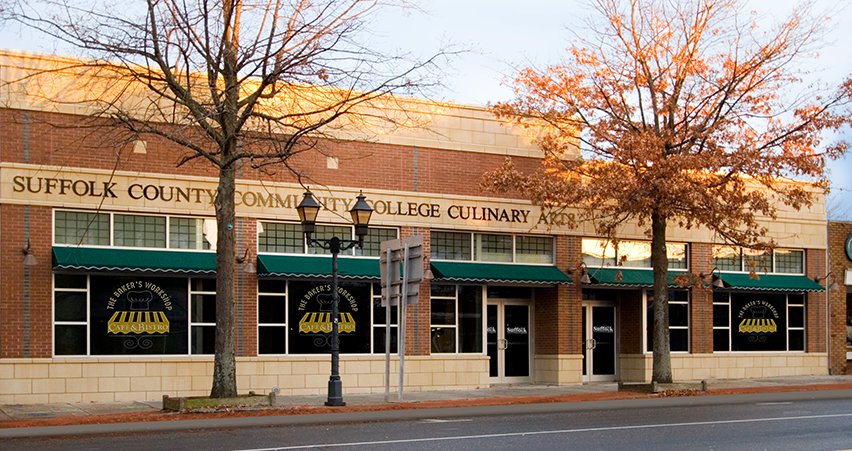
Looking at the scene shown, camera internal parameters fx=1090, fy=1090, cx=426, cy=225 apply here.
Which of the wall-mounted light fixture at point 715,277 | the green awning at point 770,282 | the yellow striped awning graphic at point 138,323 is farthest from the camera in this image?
the green awning at point 770,282

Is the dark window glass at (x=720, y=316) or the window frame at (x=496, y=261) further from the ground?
the window frame at (x=496, y=261)

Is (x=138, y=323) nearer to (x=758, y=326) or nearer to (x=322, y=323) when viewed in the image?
(x=322, y=323)

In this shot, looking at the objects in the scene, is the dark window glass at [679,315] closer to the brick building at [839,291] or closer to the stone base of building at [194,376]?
the brick building at [839,291]

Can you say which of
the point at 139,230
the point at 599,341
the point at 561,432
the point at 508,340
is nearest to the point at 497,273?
the point at 508,340

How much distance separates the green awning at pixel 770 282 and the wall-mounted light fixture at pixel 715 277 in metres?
0.23

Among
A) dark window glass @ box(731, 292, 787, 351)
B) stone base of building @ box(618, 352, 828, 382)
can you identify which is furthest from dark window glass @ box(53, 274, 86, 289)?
dark window glass @ box(731, 292, 787, 351)

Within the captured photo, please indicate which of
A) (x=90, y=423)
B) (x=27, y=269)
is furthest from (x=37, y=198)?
(x=90, y=423)

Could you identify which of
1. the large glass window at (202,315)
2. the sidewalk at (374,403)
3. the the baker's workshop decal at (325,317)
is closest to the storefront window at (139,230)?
the large glass window at (202,315)

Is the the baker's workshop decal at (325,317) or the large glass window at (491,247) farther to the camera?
the large glass window at (491,247)

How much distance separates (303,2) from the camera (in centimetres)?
2050

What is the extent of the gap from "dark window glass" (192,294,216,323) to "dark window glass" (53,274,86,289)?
2.27 metres

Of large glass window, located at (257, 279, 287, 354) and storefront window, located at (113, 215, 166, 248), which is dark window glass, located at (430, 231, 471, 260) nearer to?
large glass window, located at (257, 279, 287, 354)

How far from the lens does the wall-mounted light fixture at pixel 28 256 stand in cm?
2052

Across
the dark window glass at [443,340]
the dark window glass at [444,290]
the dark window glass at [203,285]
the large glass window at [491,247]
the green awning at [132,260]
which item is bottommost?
the dark window glass at [443,340]
